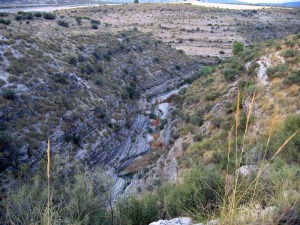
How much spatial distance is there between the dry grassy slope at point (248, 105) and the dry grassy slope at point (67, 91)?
19.8ft

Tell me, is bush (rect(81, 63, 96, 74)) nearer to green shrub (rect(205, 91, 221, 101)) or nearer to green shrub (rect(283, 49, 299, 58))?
green shrub (rect(205, 91, 221, 101))

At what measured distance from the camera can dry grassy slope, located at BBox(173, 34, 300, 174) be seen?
11984 mm

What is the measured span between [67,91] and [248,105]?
13.3 m

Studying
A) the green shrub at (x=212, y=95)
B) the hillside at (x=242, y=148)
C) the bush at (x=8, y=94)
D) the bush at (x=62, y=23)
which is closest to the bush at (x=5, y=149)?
the bush at (x=8, y=94)

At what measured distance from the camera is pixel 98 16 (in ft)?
240

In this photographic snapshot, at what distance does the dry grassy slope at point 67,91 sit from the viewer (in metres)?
17.5

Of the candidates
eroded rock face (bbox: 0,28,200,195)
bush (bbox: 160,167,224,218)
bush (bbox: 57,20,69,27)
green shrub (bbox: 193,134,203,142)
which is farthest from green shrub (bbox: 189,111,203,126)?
bush (bbox: 57,20,69,27)

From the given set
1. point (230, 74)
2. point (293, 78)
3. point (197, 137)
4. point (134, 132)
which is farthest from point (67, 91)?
point (293, 78)

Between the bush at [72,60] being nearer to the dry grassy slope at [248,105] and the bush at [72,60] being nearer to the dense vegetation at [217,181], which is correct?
the dry grassy slope at [248,105]

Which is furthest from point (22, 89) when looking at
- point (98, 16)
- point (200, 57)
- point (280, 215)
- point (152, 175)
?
point (98, 16)

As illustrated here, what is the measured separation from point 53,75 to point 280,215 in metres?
21.1

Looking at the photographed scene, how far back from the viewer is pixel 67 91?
72.1 feet

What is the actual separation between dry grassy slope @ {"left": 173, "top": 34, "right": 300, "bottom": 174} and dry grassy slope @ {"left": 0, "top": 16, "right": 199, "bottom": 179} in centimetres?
603

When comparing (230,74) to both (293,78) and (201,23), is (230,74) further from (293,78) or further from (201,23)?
(201,23)
